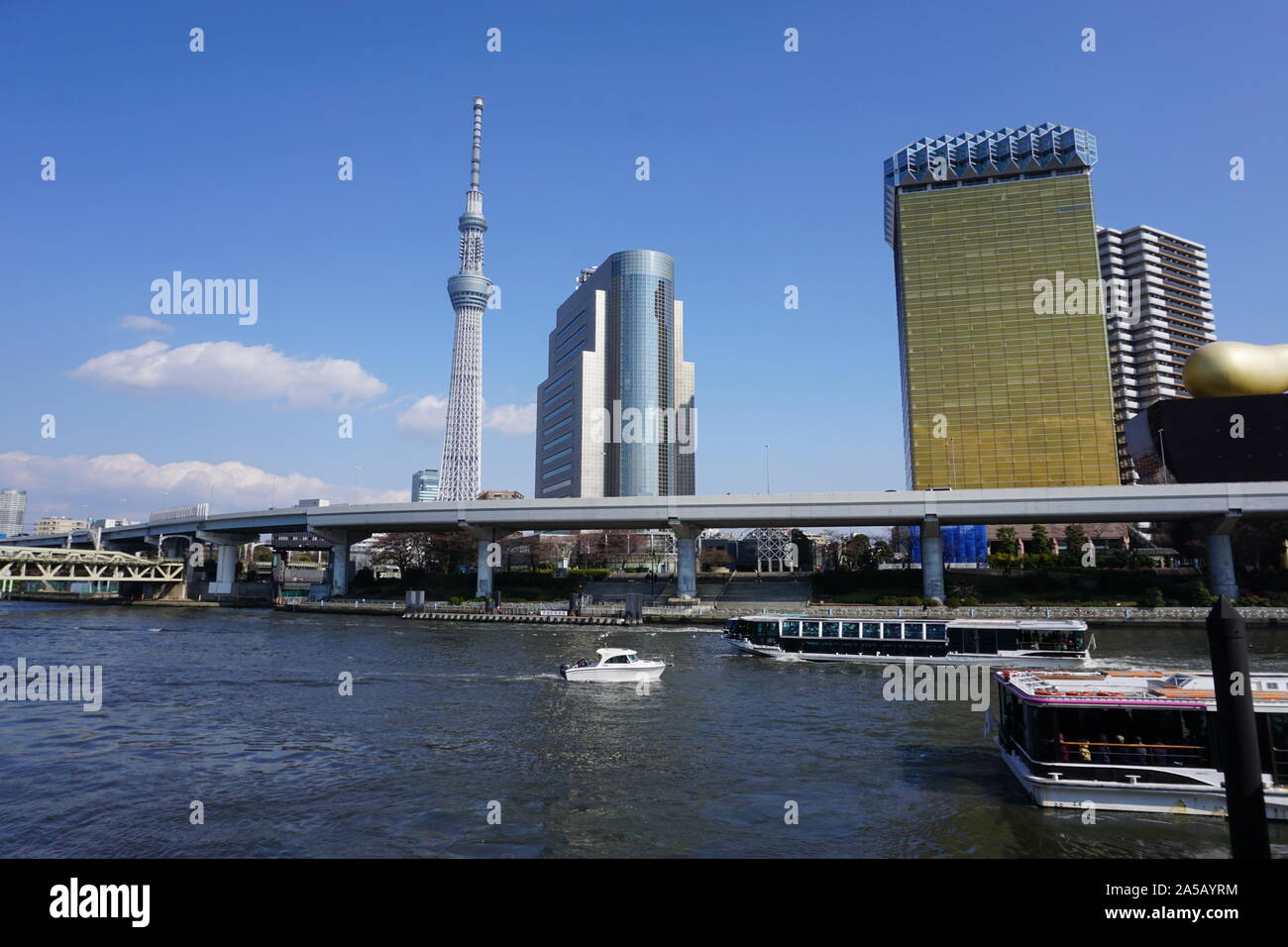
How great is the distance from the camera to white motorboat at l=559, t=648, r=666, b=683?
38656mm

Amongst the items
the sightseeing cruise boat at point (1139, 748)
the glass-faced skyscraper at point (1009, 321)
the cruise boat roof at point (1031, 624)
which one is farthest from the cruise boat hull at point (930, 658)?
the glass-faced skyscraper at point (1009, 321)

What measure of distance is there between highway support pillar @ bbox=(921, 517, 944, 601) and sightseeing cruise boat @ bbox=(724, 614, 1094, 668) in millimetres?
34667

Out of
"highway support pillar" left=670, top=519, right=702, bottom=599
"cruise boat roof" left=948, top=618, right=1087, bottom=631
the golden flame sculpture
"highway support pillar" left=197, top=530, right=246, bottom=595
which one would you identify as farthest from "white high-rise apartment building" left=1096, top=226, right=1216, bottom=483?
"highway support pillar" left=197, top=530, right=246, bottom=595

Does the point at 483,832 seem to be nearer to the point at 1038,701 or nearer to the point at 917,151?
the point at 1038,701

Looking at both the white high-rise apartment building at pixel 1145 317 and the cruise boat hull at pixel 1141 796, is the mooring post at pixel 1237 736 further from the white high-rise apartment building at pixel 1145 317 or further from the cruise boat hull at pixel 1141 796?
the white high-rise apartment building at pixel 1145 317

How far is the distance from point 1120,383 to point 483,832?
588 feet

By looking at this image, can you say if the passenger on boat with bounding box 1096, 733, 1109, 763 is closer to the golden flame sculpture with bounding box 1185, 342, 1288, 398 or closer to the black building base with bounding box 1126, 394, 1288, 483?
the black building base with bounding box 1126, 394, 1288, 483

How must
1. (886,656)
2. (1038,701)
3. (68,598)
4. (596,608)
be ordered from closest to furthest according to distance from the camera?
(1038,701)
(886,656)
(596,608)
(68,598)

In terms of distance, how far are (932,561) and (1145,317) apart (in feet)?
387

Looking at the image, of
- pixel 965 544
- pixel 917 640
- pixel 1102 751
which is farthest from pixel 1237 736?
pixel 965 544

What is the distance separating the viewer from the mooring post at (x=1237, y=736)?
34.5 feet

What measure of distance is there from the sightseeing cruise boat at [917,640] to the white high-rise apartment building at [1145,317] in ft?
455
